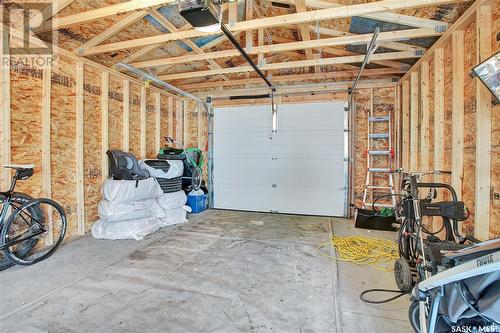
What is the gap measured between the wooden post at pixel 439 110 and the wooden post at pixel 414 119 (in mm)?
854

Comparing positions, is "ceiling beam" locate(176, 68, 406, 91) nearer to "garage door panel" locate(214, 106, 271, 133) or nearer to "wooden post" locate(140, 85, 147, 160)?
"garage door panel" locate(214, 106, 271, 133)

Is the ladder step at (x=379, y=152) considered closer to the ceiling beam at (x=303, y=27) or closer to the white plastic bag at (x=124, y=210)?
the ceiling beam at (x=303, y=27)

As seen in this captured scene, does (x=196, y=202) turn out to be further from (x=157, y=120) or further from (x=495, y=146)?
(x=495, y=146)

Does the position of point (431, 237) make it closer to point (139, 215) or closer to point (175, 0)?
point (175, 0)

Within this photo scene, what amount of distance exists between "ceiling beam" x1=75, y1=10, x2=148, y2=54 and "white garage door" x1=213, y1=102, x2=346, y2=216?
3048 mm

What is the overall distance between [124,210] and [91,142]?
1282 millimetres

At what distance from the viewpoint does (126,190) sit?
3779 mm

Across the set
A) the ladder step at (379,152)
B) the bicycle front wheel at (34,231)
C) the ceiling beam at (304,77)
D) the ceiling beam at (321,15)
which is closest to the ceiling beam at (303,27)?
the ceiling beam at (321,15)

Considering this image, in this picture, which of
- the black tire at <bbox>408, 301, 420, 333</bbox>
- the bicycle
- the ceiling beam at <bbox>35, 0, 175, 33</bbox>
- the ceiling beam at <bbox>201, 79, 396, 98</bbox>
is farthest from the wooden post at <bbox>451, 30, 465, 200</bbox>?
the bicycle

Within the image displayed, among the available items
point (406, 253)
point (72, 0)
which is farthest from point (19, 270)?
point (406, 253)

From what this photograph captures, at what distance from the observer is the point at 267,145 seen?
5.77 metres

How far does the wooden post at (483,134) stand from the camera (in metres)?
2.41

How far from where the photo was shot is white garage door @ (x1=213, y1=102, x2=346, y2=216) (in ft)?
17.6

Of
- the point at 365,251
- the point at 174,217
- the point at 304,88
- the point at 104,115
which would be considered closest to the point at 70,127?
the point at 104,115
